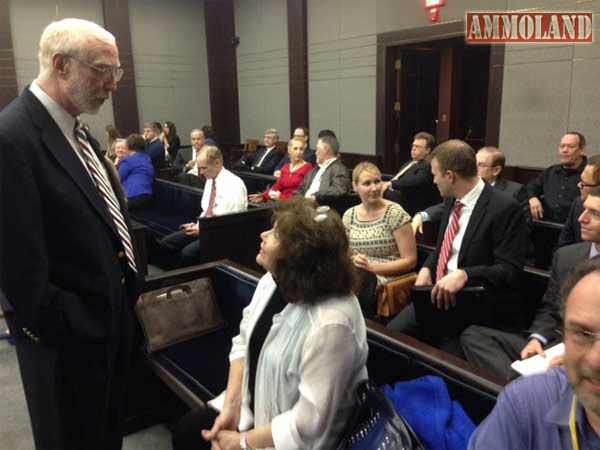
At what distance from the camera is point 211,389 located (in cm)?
221

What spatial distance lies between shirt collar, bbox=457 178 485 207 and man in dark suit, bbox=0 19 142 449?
1598 mm

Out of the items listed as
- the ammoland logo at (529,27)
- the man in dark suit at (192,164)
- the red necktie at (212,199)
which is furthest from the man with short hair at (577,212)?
the man in dark suit at (192,164)

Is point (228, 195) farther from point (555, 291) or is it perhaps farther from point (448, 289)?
point (555, 291)

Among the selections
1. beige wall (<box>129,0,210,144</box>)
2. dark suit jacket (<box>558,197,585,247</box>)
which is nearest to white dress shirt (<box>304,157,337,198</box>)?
dark suit jacket (<box>558,197,585,247</box>)

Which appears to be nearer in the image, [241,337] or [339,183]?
[241,337]

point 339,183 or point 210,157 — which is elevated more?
point 210,157

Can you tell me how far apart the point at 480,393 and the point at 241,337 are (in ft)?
2.98

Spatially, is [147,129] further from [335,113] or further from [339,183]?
[339,183]

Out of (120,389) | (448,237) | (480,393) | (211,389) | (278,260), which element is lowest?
(211,389)

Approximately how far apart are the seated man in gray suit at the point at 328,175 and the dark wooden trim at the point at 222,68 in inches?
239

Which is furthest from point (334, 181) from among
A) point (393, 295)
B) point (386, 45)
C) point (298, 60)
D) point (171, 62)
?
point (171, 62)

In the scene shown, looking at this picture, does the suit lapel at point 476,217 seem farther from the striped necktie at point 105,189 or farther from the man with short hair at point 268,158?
the man with short hair at point 268,158

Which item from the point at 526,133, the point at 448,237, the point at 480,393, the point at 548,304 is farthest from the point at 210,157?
the point at 526,133

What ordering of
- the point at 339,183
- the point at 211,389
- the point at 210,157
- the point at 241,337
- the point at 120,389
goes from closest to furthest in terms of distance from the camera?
1. the point at 120,389
2. the point at 241,337
3. the point at 211,389
4. the point at 210,157
5. the point at 339,183
